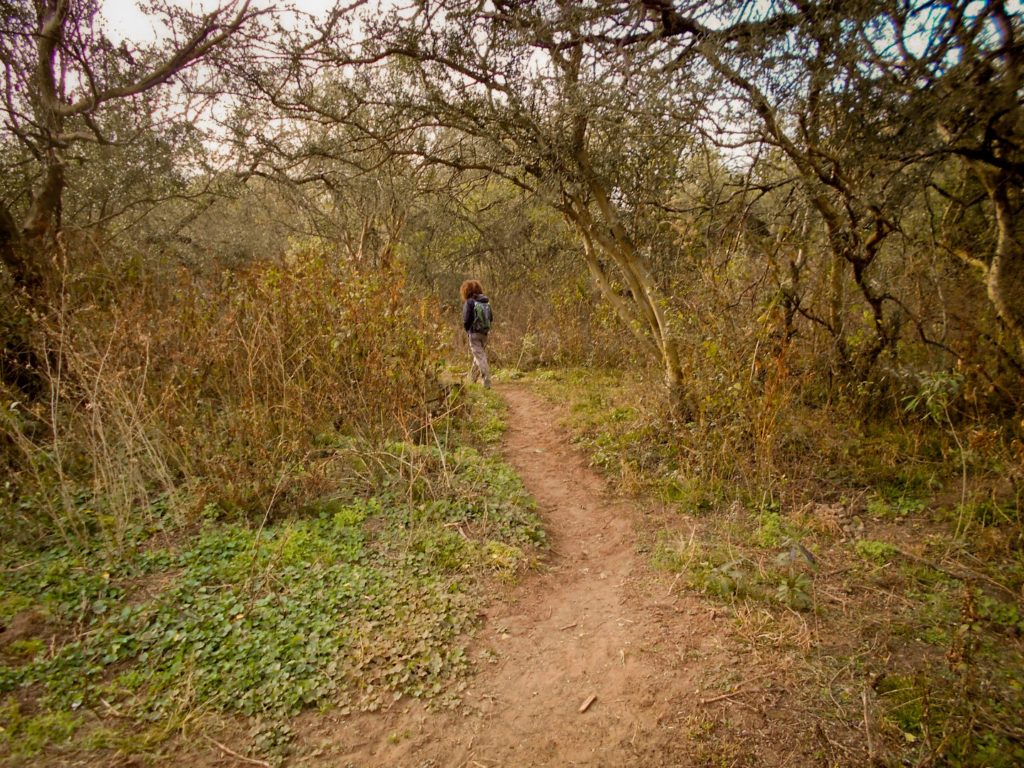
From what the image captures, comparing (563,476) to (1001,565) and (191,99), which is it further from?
(191,99)

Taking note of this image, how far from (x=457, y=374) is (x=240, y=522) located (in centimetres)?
372

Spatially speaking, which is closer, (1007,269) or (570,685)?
(570,685)

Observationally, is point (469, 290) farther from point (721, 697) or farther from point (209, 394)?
point (721, 697)

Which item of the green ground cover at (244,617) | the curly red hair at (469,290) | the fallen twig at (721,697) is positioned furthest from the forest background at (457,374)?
the curly red hair at (469,290)

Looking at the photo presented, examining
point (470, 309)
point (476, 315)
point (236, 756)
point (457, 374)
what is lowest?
point (236, 756)

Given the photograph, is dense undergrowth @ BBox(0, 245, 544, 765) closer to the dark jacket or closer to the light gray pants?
the dark jacket

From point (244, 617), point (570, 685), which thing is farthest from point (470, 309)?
point (570, 685)

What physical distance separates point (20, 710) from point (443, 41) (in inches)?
235

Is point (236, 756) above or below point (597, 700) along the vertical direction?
above

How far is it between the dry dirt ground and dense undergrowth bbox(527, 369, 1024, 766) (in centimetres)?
17

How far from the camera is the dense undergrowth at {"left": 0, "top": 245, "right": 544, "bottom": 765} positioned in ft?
9.08

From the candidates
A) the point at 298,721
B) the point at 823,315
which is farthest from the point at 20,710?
the point at 823,315

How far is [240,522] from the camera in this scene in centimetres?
413

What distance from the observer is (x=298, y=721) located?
267 centimetres
